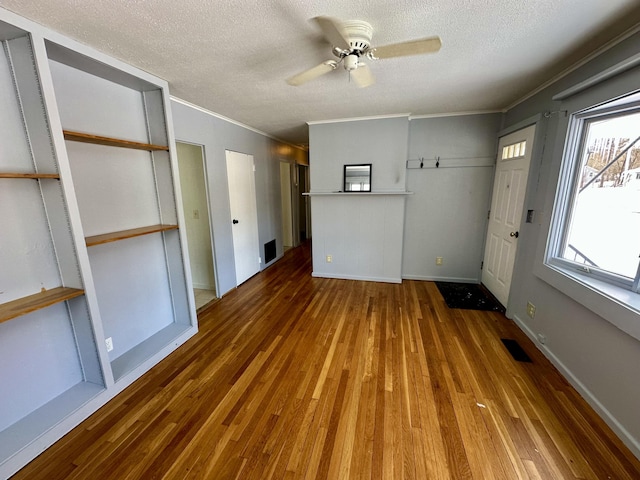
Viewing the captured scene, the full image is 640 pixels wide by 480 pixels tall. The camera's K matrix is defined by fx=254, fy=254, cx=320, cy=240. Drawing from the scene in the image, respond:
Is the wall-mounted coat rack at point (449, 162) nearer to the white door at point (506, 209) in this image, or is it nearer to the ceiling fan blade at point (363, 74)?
the white door at point (506, 209)

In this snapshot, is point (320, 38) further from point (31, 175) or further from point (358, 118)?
point (358, 118)

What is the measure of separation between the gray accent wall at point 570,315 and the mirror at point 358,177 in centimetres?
178

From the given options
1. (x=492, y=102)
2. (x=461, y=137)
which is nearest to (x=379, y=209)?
(x=461, y=137)

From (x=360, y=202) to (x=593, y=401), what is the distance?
291cm

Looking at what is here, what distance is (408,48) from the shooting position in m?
1.39

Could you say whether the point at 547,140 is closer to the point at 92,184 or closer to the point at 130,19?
the point at 130,19

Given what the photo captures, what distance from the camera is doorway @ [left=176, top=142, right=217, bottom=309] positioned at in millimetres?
3270

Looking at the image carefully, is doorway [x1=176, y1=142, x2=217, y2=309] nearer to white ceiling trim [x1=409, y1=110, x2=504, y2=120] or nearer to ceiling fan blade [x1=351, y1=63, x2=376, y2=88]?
ceiling fan blade [x1=351, y1=63, x2=376, y2=88]

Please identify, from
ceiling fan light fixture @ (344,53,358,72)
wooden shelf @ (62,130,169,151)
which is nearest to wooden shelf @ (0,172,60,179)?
wooden shelf @ (62,130,169,151)

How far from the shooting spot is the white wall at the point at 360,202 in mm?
3543

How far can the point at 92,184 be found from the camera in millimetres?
1888

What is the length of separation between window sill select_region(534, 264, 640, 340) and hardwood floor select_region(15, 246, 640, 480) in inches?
25.7

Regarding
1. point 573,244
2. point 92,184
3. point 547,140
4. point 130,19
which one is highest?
point 130,19

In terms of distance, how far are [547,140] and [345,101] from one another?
1962 millimetres
